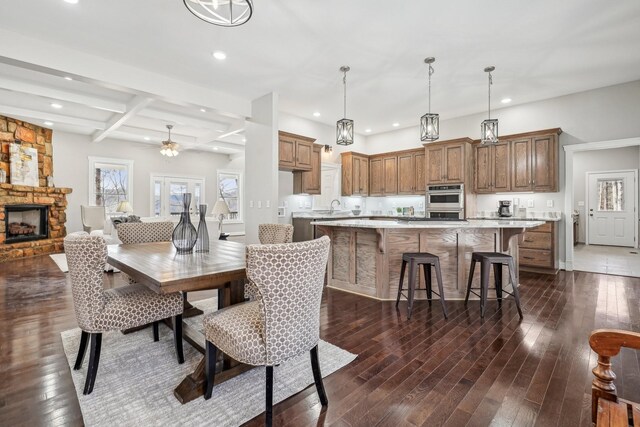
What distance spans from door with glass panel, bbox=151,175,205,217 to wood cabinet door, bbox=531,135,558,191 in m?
8.06

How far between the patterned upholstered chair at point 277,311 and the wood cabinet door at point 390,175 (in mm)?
5778

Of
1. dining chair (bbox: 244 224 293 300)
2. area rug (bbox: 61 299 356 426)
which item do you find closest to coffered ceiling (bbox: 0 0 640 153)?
dining chair (bbox: 244 224 293 300)

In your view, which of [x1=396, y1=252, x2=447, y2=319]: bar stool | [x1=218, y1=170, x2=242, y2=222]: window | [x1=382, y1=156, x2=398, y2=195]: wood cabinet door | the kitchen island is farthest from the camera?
[x1=218, y1=170, x2=242, y2=222]: window

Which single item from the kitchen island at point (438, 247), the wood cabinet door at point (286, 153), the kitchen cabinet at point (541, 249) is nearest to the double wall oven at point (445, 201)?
the kitchen cabinet at point (541, 249)

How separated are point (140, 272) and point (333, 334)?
5.36 ft

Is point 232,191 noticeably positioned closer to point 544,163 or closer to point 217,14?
point 217,14

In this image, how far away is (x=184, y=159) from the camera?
9297mm

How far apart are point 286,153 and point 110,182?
18.5ft

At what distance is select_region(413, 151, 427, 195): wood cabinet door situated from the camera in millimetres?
6569

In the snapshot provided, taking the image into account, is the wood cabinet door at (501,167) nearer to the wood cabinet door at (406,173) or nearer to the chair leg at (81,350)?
the wood cabinet door at (406,173)

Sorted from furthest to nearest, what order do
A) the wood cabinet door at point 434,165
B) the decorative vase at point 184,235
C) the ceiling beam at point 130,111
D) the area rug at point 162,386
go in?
the wood cabinet door at point 434,165, the ceiling beam at point 130,111, the decorative vase at point 184,235, the area rug at point 162,386

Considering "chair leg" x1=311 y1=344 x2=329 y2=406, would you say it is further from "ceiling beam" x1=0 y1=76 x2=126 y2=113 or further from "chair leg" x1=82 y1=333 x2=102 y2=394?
"ceiling beam" x1=0 y1=76 x2=126 y2=113

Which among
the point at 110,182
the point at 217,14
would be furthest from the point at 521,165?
the point at 110,182

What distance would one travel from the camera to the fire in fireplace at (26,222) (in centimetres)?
637
